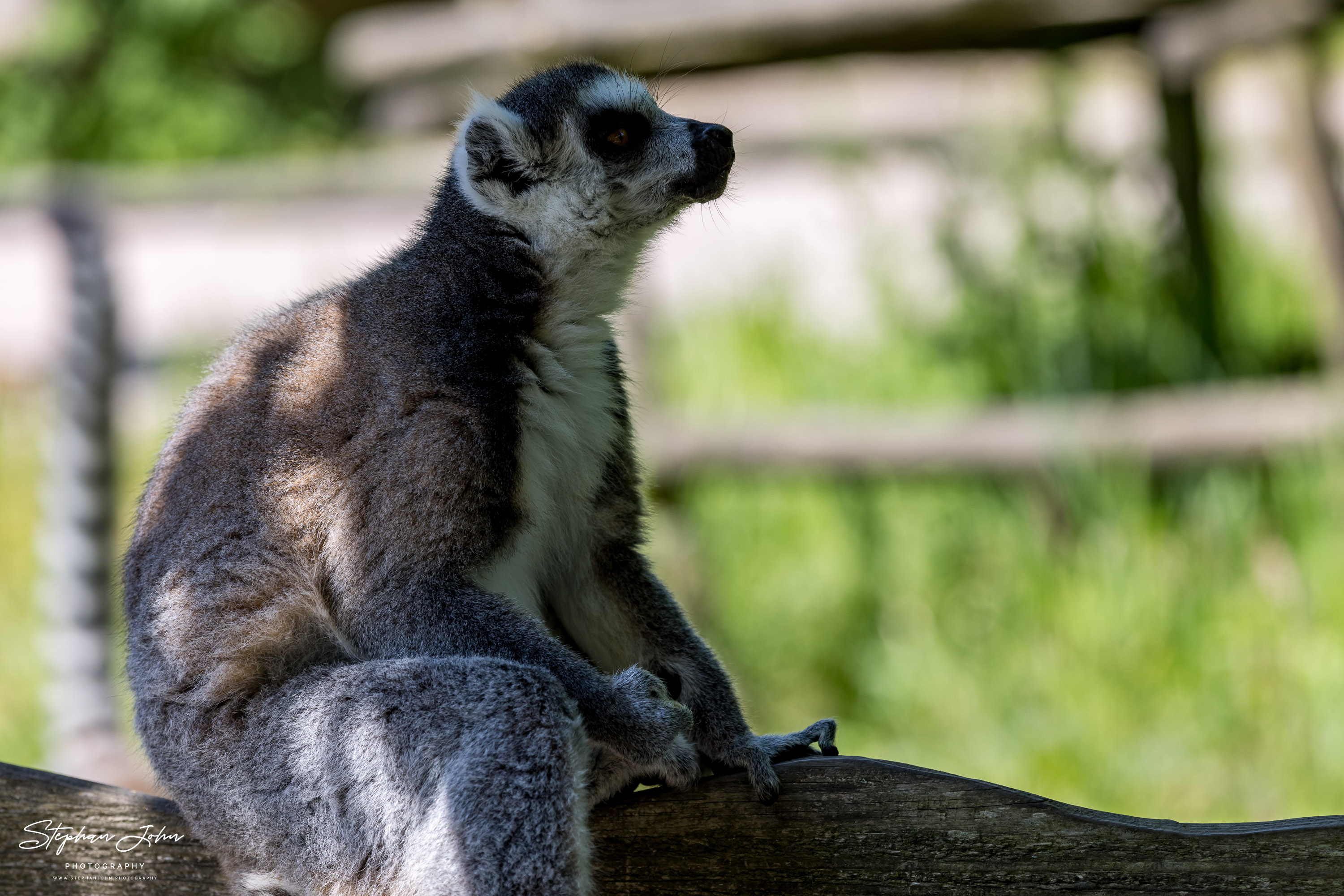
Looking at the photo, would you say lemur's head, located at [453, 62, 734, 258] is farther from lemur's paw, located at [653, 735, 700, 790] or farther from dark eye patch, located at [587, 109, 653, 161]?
lemur's paw, located at [653, 735, 700, 790]

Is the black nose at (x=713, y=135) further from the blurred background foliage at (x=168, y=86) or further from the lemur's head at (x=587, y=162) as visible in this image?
the blurred background foliage at (x=168, y=86)

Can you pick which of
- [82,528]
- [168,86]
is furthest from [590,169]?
[168,86]

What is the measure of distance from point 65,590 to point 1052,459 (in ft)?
11.6

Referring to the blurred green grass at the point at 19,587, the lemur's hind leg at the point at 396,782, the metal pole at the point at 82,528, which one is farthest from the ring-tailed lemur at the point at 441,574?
the blurred green grass at the point at 19,587

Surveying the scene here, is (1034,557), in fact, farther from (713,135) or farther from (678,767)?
(678,767)

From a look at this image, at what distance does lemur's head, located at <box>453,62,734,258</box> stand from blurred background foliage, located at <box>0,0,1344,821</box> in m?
2.55

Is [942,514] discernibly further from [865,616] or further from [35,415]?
[35,415]

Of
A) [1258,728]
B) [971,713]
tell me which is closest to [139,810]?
[971,713]

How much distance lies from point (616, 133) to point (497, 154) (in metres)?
0.24

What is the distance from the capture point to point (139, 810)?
2084mm

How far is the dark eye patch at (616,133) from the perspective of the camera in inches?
97.8

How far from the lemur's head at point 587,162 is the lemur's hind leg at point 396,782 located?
867 mm

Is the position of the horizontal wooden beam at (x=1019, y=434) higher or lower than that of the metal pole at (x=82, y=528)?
higher

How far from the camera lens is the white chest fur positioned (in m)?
2.19
